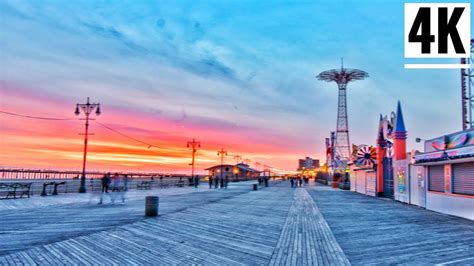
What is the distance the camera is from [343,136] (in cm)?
7862

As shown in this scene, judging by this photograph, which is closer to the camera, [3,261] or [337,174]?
[3,261]

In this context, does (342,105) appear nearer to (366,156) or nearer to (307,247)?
(366,156)

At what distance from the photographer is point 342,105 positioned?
7662cm

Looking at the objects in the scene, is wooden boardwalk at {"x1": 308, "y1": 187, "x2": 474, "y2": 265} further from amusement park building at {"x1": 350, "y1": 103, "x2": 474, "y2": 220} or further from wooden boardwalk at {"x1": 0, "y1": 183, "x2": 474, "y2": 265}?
amusement park building at {"x1": 350, "y1": 103, "x2": 474, "y2": 220}

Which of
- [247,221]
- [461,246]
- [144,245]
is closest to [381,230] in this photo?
[461,246]

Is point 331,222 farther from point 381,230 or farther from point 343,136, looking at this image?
point 343,136

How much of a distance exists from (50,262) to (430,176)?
20.3 metres

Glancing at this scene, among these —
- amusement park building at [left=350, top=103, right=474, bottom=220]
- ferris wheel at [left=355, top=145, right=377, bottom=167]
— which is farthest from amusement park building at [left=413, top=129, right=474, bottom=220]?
ferris wheel at [left=355, top=145, right=377, bottom=167]

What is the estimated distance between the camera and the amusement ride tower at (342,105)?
6925 cm

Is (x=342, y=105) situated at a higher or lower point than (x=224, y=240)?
higher

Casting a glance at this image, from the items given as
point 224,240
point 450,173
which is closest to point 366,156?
point 450,173

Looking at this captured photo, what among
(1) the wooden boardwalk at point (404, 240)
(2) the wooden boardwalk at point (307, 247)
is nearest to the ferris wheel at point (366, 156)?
(1) the wooden boardwalk at point (404, 240)

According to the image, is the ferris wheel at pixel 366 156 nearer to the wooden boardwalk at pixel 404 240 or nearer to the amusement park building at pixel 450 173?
the amusement park building at pixel 450 173

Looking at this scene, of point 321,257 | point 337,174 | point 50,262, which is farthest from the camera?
point 337,174
